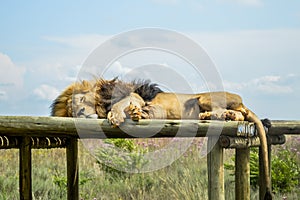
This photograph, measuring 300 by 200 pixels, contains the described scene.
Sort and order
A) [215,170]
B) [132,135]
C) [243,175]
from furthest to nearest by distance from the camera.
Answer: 1. [243,175]
2. [215,170]
3. [132,135]

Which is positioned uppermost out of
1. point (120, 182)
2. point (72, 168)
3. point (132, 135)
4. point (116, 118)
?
point (116, 118)

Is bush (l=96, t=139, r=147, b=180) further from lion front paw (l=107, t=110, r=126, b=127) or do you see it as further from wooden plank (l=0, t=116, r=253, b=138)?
lion front paw (l=107, t=110, r=126, b=127)

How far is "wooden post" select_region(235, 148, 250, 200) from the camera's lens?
532cm

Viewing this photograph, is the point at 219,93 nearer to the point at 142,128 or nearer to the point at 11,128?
the point at 142,128

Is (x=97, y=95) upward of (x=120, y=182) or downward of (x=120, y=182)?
upward

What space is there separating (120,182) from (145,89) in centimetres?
419

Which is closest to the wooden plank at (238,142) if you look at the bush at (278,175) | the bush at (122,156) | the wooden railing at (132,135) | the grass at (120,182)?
the wooden railing at (132,135)

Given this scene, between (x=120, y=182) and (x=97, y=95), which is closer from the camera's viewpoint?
(x=97, y=95)

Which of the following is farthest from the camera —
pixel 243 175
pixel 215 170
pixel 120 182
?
pixel 120 182

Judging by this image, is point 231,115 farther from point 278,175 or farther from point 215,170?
point 278,175

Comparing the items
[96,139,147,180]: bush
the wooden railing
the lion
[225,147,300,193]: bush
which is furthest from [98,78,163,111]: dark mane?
[96,139,147,180]: bush

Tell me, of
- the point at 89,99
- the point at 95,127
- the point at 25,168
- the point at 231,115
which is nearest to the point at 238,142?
the point at 231,115

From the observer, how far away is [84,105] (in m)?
4.87

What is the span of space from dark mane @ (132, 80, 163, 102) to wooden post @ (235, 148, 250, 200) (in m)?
0.97
